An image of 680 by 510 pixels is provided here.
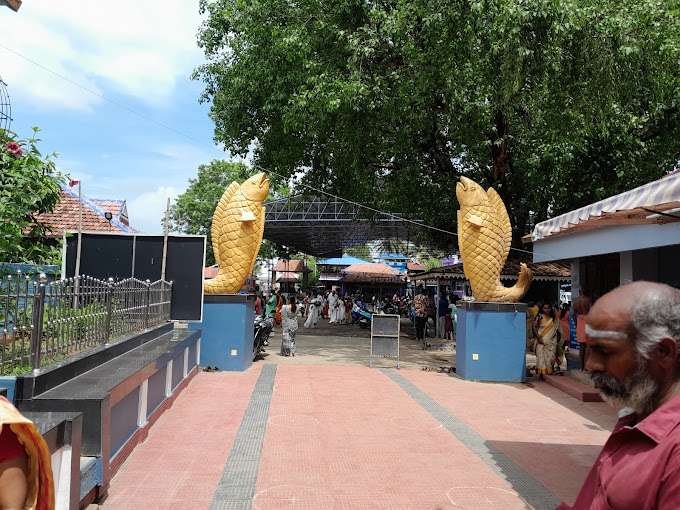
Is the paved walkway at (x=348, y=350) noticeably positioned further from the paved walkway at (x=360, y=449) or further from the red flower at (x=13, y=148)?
the red flower at (x=13, y=148)

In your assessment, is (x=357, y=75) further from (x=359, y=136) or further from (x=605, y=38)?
(x=605, y=38)

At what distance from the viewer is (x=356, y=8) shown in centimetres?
1277

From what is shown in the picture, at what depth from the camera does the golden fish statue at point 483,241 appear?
986 centimetres

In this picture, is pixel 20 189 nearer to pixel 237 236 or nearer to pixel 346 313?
pixel 237 236

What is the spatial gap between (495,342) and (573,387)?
5.09ft

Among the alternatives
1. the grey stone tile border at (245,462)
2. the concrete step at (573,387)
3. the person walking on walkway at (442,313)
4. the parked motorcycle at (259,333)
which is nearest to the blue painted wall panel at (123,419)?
the grey stone tile border at (245,462)

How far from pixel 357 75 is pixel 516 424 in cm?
808

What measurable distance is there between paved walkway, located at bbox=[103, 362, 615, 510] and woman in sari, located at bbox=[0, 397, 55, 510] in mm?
2600

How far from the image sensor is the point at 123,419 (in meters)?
4.77

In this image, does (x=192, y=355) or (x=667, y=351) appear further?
(x=192, y=355)

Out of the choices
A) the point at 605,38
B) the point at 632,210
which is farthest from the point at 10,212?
the point at 605,38

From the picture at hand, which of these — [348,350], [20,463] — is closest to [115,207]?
[348,350]

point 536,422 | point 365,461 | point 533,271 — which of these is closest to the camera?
point 365,461

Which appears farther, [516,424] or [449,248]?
[449,248]
